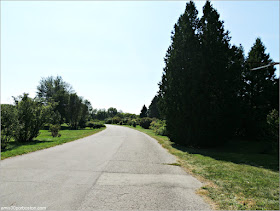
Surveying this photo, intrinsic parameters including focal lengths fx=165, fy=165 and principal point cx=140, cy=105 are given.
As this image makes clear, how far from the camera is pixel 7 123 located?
34.6 ft

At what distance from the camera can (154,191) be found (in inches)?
158

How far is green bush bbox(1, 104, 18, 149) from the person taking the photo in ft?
33.2

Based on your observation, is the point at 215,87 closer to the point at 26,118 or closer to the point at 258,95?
the point at 258,95

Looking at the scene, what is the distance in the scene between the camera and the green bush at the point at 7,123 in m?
10.1

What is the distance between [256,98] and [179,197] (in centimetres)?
1697

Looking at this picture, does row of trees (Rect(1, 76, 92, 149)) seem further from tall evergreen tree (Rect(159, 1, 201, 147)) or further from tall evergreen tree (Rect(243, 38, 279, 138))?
tall evergreen tree (Rect(243, 38, 279, 138))

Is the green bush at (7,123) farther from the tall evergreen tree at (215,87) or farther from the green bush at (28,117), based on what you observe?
the tall evergreen tree at (215,87)

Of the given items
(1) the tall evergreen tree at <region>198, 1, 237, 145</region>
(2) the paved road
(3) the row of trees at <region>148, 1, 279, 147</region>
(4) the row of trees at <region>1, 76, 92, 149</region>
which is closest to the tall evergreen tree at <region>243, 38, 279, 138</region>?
(3) the row of trees at <region>148, 1, 279, 147</region>

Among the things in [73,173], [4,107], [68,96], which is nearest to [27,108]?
[4,107]

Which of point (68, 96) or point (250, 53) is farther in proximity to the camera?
point (68, 96)

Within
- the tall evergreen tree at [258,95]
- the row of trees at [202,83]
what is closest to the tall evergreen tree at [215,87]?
the row of trees at [202,83]

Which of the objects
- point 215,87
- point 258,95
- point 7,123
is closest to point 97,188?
point 7,123

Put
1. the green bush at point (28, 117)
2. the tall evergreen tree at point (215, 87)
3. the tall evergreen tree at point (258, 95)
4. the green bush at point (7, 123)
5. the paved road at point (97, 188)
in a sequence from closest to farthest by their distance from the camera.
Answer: the paved road at point (97, 188) → the green bush at point (7, 123) → the tall evergreen tree at point (215, 87) → the green bush at point (28, 117) → the tall evergreen tree at point (258, 95)

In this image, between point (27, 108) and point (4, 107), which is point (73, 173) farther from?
point (27, 108)
